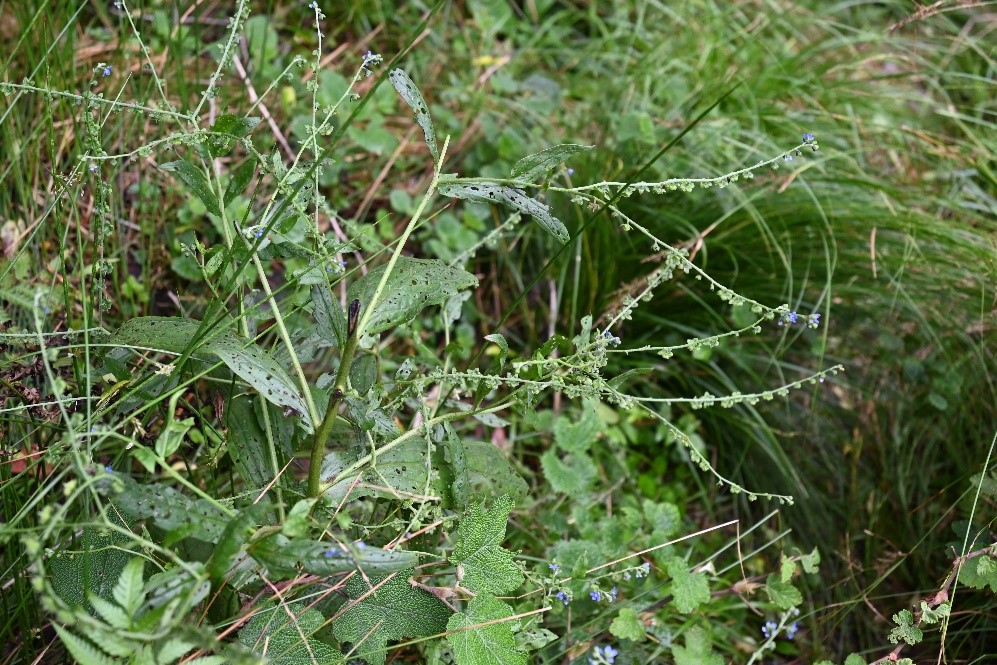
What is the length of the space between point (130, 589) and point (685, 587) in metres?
0.98

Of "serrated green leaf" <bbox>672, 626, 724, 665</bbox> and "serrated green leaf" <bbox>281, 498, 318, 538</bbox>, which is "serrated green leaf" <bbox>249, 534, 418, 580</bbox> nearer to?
"serrated green leaf" <bbox>281, 498, 318, 538</bbox>

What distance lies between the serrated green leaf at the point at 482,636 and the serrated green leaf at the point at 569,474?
0.55 meters

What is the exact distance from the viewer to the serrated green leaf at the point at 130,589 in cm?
91

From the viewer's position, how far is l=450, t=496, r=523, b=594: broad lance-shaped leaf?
4.14ft

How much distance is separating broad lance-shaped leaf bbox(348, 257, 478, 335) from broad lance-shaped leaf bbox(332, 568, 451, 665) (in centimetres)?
37

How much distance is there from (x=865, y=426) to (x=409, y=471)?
1.30 meters

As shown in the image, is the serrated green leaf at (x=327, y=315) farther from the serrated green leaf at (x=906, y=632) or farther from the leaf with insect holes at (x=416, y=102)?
the serrated green leaf at (x=906, y=632)

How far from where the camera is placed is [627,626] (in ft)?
4.91

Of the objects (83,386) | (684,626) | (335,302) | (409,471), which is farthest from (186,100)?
(684,626)

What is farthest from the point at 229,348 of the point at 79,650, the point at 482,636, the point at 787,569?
the point at 787,569

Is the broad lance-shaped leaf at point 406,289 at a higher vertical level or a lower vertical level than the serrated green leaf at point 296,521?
higher

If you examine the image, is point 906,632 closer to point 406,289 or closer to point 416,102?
point 406,289

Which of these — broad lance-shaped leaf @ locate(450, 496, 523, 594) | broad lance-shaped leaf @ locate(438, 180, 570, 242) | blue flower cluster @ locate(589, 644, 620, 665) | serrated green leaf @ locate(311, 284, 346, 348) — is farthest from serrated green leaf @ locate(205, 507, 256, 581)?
blue flower cluster @ locate(589, 644, 620, 665)

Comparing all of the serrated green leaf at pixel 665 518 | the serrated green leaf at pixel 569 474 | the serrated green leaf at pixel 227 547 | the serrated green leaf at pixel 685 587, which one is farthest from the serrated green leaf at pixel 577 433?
the serrated green leaf at pixel 227 547
